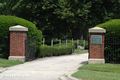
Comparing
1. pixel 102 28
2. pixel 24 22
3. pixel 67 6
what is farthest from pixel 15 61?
pixel 67 6

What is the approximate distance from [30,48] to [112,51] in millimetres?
6183

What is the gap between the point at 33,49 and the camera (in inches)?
711

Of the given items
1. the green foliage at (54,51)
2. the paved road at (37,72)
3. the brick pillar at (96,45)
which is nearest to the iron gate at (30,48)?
the green foliage at (54,51)

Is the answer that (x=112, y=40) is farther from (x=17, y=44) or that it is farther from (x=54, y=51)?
(x=54, y=51)

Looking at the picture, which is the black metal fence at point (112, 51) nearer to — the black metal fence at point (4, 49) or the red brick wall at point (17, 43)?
the red brick wall at point (17, 43)

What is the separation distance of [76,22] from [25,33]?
17543mm

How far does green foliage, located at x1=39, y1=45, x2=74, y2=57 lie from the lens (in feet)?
65.6

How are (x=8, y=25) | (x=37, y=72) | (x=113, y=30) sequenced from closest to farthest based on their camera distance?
(x=37, y=72), (x=113, y=30), (x=8, y=25)

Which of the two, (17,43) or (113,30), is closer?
(113,30)

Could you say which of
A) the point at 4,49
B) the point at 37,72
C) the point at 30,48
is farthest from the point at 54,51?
the point at 37,72

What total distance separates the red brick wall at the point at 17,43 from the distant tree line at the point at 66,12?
15323 millimetres

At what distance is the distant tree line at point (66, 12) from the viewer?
32.0m

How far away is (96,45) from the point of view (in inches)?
600

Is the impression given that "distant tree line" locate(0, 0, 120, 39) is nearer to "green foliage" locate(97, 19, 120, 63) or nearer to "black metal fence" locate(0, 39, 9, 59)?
"black metal fence" locate(0, 39, 9, 59)
